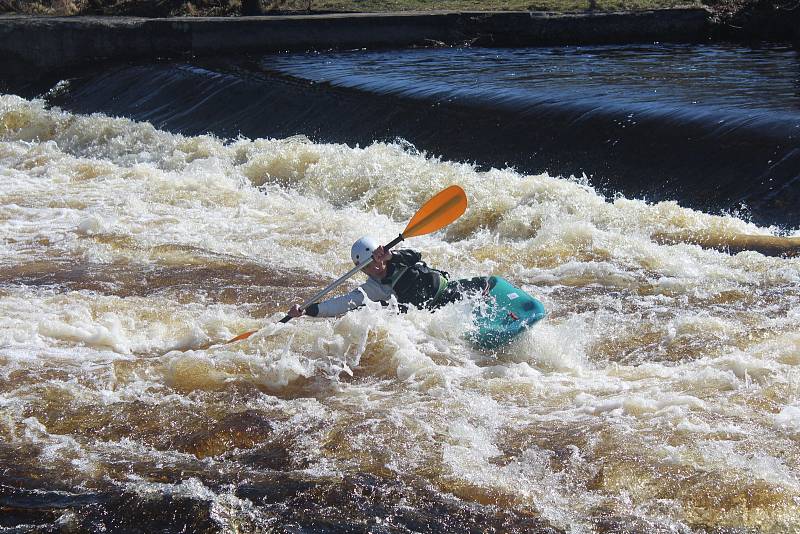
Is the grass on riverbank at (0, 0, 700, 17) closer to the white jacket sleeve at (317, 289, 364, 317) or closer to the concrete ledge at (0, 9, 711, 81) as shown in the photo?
the concrete ledge at (0, 9, 711, 81)

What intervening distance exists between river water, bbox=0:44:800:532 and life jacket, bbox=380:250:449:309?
16 cm

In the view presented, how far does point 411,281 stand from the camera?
20.8ft

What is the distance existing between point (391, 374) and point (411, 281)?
75 cm

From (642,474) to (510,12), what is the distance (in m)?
13.3

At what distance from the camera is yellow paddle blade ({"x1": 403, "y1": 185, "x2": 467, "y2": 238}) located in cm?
703

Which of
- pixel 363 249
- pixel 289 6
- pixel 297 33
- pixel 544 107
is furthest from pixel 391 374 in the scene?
pixel 289 6

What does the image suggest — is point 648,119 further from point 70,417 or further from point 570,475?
point 70,417

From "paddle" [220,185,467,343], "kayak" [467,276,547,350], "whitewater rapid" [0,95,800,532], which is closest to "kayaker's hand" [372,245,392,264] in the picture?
"whitewater rapid" [0,95,800,532]

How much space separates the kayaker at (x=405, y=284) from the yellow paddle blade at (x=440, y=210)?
26.4 inches

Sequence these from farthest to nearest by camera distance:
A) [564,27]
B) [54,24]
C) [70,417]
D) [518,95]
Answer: [54,24] < [564,27] < [518,95] < [70,417]

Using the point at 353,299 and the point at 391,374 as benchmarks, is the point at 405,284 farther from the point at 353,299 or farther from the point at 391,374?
the point at 391,374

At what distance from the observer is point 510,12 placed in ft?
54.2

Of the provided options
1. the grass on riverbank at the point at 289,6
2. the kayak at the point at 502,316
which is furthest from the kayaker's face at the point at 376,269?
the grass on riverbank at the point at 289,6

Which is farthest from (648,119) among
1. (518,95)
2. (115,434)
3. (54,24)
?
(54,24)
